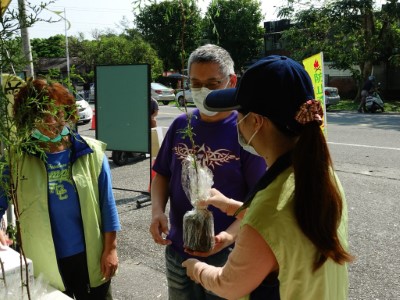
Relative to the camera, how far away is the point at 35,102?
1438 mm

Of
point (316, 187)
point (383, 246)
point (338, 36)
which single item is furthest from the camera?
point (338, 36)

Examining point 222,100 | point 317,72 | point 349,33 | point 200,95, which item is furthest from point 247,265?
point 349,33

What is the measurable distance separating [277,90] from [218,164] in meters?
0.86

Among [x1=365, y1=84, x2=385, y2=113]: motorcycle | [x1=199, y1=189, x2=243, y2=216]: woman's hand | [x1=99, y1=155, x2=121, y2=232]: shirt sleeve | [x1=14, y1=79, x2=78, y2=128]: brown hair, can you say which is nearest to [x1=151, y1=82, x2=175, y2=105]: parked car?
[x1=365, y1=84, x2=385, y2=113]: motorcycle

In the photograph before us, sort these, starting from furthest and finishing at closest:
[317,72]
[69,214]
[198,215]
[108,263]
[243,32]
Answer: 1. [243,32]
2. [317,72]
3. [108,263]
4. [69,214]
5. [198,215]

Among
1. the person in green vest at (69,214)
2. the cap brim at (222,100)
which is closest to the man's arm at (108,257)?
the person in green vest at (69,214)

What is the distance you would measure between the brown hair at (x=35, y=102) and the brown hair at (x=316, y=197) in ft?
2.65

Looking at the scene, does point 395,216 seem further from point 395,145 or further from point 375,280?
point 395,145

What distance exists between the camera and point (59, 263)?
7.21ft

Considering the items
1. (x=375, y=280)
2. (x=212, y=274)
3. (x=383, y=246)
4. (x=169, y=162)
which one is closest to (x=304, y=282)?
(x=212, y=274)

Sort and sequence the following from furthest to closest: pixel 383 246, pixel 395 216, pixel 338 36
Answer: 1. pixel 338 36
2. pixel 395 216
3. pixel 383 246

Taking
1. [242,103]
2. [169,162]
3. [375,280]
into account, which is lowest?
[375,280]

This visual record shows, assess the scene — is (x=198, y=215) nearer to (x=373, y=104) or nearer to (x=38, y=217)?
(x=38, y=217)

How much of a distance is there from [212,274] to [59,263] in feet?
3.47
